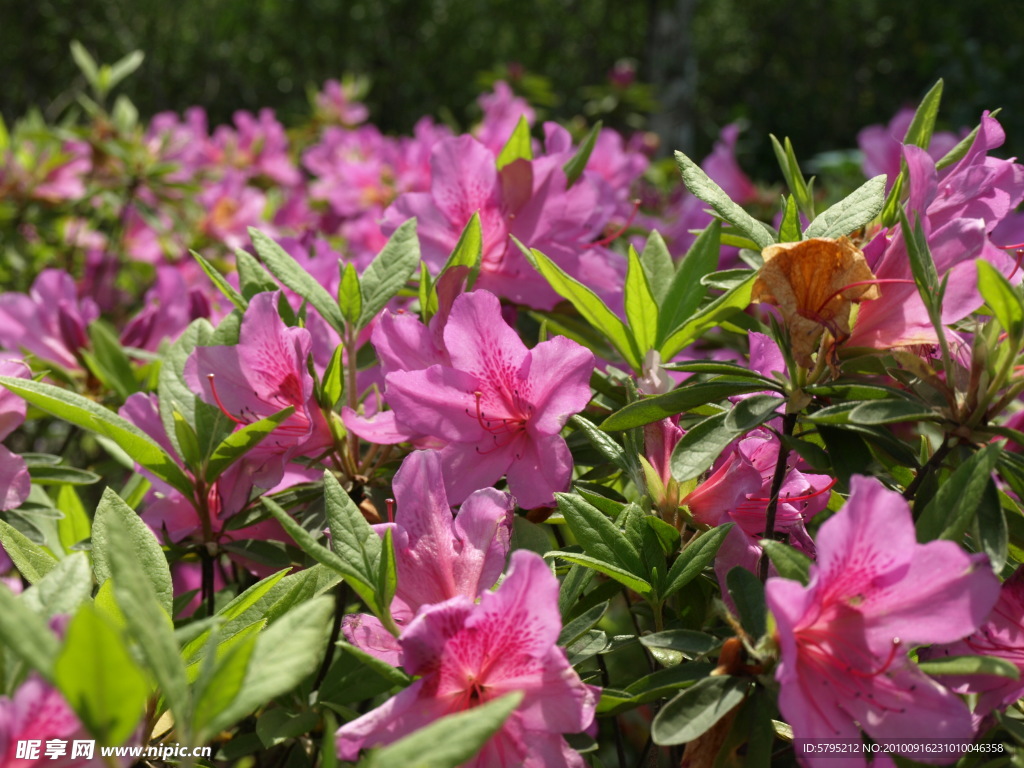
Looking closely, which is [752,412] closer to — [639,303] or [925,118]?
[639,303]

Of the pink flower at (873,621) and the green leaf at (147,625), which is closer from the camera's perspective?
the green leaf at (147,625)

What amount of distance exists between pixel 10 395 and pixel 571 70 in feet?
37.1

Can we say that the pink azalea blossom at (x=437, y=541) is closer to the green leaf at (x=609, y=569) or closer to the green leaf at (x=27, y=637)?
the green leaf at (x=609, y=569)

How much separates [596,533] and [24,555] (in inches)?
19.5

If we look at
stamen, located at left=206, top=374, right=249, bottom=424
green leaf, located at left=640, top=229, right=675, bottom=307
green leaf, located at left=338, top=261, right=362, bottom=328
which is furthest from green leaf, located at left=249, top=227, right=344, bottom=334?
green leaf, located at left=640, top=229, right=675, bottom=307

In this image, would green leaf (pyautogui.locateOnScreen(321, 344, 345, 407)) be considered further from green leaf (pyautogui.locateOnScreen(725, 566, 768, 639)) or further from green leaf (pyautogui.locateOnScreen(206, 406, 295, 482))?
green leaf (pyautogui.locateOnScreen(725, 566, 768, 639))

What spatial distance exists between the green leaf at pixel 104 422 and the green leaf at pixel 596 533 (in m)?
0.42

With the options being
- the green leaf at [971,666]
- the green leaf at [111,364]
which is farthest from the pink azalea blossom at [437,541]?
the green leaf at [111,364]

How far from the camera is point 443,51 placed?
36.3ft

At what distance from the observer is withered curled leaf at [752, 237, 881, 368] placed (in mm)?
774

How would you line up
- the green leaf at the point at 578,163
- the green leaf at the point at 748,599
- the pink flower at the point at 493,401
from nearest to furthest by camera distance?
the green leaf at the point at 748,599 → the pink flower at the point at 493,401 → the green leaf at the point at 578,163

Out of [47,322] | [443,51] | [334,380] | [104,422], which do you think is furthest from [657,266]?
[443,51]

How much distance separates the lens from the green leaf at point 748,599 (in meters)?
0.73

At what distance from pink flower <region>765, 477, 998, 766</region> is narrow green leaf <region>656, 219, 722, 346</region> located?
40 cm
